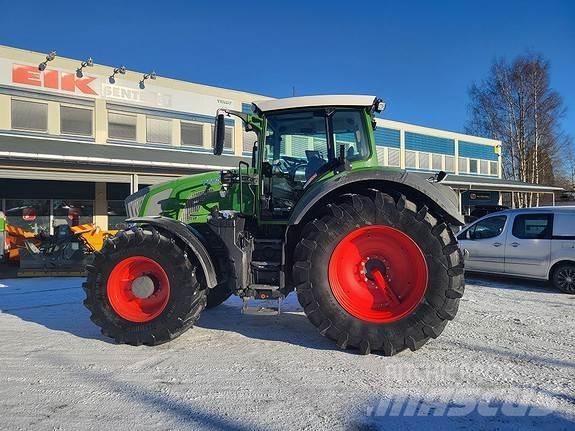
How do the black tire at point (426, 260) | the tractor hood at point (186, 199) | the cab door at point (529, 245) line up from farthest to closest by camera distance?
the cab door at point (529, 245) < the tractor hood at point (186, 199) < the black tire at point (426, 260)

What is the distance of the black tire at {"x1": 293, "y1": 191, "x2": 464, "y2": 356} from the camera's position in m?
4.36

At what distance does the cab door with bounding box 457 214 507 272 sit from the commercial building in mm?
9517

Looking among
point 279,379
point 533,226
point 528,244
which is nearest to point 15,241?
point 279,379

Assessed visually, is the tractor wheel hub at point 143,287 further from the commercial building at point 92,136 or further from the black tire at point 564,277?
the commercial building at point 92,136

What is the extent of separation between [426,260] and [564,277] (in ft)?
18.5

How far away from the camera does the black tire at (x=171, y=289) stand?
482cm

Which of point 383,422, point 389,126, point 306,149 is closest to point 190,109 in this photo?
point 389,126

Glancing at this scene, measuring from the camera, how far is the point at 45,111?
16.8m

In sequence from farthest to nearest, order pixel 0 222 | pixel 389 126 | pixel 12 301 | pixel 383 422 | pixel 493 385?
pixel 389 126
pixel 0 222
pixel 12 301
pixel 493 385
pixel 383 422

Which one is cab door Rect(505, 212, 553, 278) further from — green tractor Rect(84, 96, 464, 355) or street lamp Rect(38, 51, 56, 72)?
street lamp Rect(38, 51, 56, 72)

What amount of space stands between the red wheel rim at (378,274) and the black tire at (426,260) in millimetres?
77

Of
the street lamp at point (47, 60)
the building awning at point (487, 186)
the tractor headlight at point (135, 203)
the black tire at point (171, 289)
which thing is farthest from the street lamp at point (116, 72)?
the building awning at point (487, 186)

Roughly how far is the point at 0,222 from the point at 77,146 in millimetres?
4603

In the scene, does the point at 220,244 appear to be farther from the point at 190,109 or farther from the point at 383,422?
the point at 190,109
